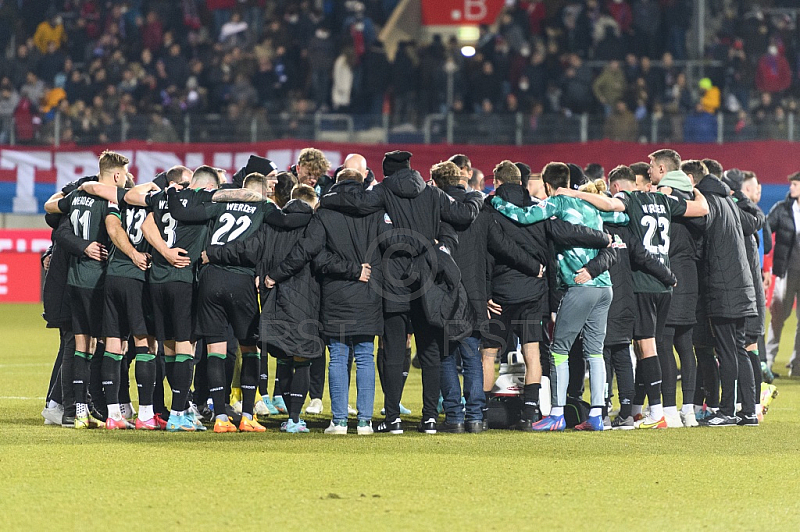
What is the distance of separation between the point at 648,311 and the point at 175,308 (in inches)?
141

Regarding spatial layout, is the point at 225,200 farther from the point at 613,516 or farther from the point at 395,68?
the point at 395,68

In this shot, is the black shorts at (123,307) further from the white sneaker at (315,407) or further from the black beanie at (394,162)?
the black beanie at (394,162)

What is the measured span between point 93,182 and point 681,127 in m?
14.0

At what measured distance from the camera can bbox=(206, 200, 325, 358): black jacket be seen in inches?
345

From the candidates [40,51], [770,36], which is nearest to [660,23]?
[770,36]

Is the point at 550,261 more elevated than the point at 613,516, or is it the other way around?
the point at 550,261

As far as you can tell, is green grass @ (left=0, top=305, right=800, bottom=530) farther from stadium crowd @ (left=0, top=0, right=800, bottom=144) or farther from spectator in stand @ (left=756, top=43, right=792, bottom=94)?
spectator in stand @ (left=756, top=43, right=792, bottom=94)

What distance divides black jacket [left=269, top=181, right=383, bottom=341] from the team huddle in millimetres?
13

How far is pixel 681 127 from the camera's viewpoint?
69.1 feet

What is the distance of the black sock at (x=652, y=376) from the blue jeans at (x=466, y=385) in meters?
1.30

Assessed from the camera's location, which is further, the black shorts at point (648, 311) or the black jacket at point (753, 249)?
the black jacket at point (753, 249)

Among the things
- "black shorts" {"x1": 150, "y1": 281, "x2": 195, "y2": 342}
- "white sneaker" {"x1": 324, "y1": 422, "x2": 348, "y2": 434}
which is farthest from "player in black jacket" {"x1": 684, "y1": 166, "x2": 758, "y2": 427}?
"black shorts" {"x1": 150, "y1": 281, "x2": 195, "y2": 342}

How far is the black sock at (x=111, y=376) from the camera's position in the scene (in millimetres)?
9078

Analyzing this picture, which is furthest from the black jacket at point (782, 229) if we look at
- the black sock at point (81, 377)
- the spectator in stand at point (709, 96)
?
the spectator in stand at point (709, 96)
